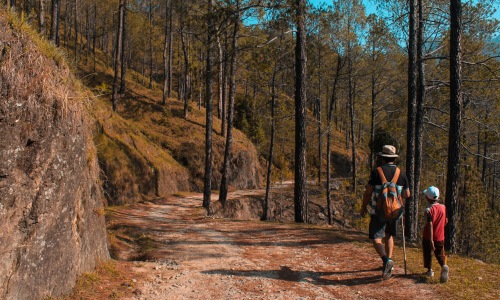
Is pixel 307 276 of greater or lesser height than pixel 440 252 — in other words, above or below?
below

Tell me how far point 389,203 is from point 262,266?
2677 millimetres

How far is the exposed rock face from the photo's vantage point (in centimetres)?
400

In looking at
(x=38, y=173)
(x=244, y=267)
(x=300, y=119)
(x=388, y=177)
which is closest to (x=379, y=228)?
(x=388, y=177)

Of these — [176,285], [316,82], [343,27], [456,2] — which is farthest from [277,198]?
[176,285]

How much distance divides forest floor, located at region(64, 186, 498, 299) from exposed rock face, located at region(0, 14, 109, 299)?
67cm

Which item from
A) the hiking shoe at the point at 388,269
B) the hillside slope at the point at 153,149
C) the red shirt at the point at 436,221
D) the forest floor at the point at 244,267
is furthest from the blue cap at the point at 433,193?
the hillside slope at the point at 153,149

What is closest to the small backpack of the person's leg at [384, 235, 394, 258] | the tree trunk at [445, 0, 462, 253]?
the person's leg at [384, 235, 394, 258]

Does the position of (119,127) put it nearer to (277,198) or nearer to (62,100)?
(277,198)

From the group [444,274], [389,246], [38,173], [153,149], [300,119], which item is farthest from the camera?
[153,149]

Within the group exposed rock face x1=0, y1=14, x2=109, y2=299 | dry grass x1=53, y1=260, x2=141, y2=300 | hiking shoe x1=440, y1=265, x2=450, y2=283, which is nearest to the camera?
exposed rock face x1=0, y1=14, x2=109, y2=299

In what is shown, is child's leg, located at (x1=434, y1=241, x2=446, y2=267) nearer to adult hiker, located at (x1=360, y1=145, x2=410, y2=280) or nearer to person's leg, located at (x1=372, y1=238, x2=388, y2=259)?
adult hiker, located at (x1=360, y1=145, x2=410, y2=280)

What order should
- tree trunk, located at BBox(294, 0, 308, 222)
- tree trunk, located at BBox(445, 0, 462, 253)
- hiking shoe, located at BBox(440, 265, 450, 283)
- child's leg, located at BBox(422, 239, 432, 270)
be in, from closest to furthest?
hiking shoe, located at BBox(440, 265, 450, 283), child's leg, located at BBox(422, 239, 432, 270), tree trunk, located at BBox(445, 0, 462, 253), tree trunk, located at BBox(294, 0, 308, 222)

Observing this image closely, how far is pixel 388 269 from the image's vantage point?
5.91 metres

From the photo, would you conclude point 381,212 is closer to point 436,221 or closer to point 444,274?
point 436,221
